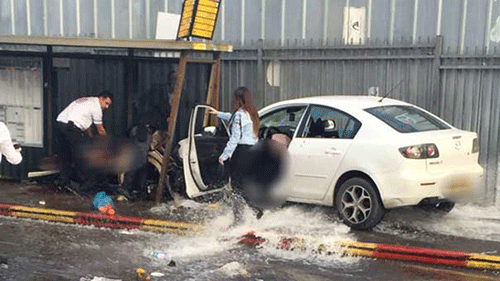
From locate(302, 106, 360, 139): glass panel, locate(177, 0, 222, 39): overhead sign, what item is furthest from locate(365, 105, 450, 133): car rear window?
locate(177, 0, 222, 39): overhead sign

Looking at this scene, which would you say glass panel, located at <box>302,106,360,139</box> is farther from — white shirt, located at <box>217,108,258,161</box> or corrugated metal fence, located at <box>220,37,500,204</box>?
corrugated metal fence, located at <box>220,37,500,204</box>

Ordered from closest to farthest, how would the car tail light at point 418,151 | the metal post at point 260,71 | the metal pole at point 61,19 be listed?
the car tail light at point 418,151
the metal post at point 260,71
the metal pole at point 61,19

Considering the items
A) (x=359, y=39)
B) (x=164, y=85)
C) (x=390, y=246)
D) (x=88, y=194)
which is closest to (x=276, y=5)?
(x=359, y=39)

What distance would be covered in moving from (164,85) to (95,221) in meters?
3.00

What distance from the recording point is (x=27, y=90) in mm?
10344

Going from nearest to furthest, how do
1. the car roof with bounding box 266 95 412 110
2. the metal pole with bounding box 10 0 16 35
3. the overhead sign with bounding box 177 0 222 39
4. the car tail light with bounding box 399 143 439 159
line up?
the car tail light with bounding box 399 143 439 159 < the car roof with bounding box 266 95 412 110 < the overhead sign with bounding box 177 0 222 39 < the metal pole with bounding box 10 0 16 35

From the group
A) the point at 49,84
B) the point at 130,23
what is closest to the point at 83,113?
the point at 49,84

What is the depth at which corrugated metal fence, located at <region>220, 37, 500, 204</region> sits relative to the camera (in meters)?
8.45

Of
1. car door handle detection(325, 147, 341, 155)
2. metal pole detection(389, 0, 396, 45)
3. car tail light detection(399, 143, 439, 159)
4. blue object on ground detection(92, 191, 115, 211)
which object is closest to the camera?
car tail light detection(399, 143, 439, 159)

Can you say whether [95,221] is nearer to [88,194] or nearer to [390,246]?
[88,194]

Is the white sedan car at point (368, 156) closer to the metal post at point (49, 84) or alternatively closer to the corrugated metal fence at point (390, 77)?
the corrugated metal fence at point (390, 77)

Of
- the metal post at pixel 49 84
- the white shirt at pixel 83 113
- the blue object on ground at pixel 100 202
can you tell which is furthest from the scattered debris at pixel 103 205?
the metal post at pixel 49 84

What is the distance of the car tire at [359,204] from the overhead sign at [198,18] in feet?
10.8

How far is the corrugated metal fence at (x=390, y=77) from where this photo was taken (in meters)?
8.45
